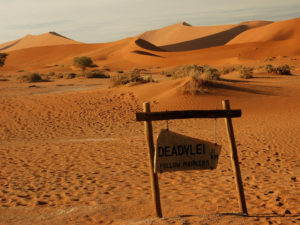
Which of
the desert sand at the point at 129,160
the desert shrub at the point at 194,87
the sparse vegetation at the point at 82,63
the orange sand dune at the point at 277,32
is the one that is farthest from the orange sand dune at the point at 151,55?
the desert sand at the point at 129,160

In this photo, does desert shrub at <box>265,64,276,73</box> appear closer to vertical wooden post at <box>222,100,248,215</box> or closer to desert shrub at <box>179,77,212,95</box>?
desert shrub at <box>179,77,212,95</box>

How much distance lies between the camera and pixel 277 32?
316ft

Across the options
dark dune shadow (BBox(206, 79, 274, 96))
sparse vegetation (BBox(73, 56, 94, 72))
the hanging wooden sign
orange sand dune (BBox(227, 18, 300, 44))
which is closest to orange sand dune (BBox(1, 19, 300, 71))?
orange sand dune (BBox(227, 18, 300, 44))

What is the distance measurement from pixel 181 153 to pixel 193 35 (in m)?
140

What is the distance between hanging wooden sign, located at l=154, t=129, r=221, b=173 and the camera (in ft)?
16.9

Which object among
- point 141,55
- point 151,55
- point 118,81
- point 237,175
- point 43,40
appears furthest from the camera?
point 43,40

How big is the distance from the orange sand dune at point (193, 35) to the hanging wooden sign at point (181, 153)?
11636 cm

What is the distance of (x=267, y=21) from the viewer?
169 meters

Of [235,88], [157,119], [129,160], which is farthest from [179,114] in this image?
[235,88]

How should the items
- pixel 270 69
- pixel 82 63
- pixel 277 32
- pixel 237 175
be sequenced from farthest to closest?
1. pixel 277 32
2. pixel 82 63
3. pixel 270 69
4. pixel 237 175

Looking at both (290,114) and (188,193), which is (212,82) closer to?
(290,114)

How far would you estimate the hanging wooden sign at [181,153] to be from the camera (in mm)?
5160

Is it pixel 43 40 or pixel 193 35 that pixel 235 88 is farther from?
pixel 43 40

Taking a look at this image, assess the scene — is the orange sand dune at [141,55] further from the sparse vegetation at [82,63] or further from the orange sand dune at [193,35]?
the orange sand dune at [193,35]
